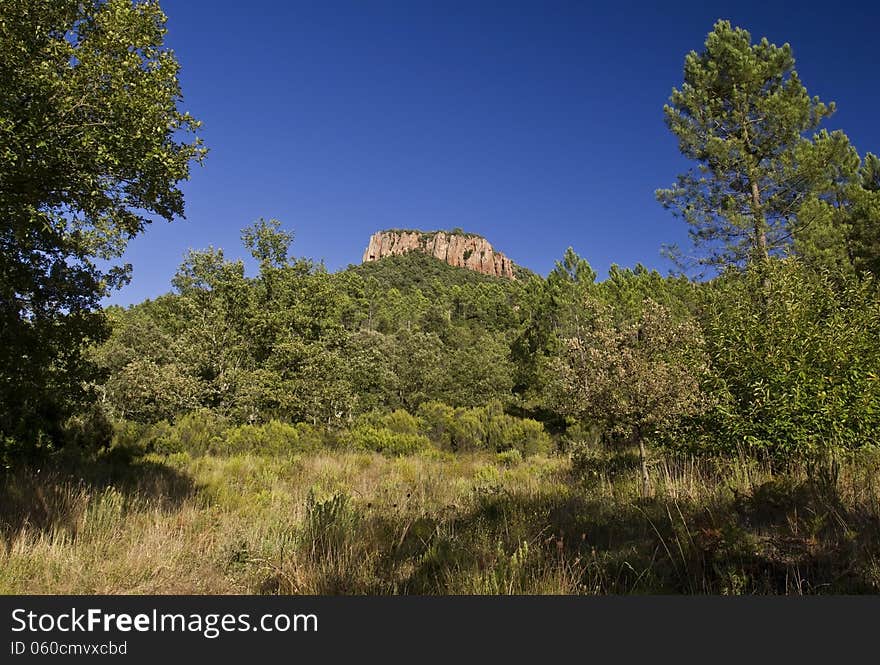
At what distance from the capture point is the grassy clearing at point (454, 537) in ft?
11.8

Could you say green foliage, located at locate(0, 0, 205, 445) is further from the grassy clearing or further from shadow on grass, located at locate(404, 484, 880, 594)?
shadow on grass, located at locate(404, 484, 880, 594)

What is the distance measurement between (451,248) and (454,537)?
183 meters

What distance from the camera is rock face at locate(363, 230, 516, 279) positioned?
7028 inches

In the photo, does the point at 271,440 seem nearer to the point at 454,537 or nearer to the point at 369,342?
the point at 454,537

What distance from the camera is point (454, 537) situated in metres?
4.81

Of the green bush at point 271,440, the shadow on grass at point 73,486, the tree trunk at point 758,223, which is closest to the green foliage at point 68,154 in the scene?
the shadow on grass at point 73,486

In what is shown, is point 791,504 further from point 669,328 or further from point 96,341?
point 96,341

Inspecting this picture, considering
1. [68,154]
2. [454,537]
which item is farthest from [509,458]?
[68,154]

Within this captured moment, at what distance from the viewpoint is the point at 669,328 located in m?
9.02

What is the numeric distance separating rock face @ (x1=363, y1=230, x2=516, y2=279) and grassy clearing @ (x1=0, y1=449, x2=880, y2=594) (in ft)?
551

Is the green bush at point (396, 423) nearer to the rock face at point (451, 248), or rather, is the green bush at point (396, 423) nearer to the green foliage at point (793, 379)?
the green foliage at point (793, 379)

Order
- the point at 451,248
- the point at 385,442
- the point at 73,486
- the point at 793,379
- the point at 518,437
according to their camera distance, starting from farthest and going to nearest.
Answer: the point at 451,248
the point at 518,437
the point at 385,442
the point at 793,379
the point at 73,486

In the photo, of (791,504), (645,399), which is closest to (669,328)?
(645,399)

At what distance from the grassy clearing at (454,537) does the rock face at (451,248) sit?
168 metres
